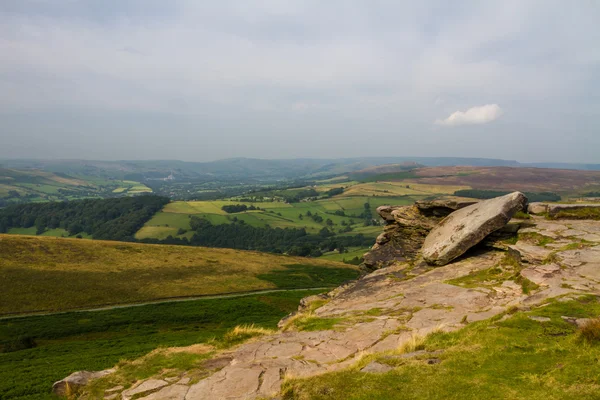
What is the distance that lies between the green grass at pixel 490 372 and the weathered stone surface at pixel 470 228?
9.38 metres

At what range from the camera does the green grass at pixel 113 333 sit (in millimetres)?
24062

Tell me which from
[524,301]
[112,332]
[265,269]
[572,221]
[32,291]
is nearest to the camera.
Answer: [524,301]

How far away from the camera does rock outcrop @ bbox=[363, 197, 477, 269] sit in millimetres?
24625

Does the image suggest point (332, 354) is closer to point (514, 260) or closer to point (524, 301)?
point (524, 301)

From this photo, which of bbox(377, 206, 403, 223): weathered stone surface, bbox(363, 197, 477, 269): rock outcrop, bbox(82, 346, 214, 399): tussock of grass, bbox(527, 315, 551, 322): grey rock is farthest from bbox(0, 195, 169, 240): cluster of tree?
bbox(527, 315, 551, 322): grey rock

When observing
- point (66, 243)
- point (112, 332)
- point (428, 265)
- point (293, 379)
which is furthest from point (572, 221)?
point (66, 243)

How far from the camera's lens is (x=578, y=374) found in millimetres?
7332

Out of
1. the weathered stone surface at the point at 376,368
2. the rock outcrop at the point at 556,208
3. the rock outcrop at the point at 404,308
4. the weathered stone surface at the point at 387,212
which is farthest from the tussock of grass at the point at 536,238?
the weathered stone surface at the point at 376,368

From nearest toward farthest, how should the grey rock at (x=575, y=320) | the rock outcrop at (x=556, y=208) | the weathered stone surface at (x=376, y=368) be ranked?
the weathered stone surface at (x=376, y=368) < the grey rock at (x=575, y=320) < the rock outcrop at (x=556, y=208)

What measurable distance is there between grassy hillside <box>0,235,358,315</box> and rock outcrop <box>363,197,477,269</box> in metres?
49.0

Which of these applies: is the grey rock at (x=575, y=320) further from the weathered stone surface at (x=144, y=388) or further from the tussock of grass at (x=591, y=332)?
the weathered stone surface at (x=144, y=388)

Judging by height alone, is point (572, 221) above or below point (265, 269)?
above

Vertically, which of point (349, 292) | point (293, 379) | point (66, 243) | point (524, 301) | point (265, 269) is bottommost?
point (265, 269)

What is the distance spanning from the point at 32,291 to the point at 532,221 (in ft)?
234
